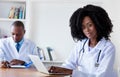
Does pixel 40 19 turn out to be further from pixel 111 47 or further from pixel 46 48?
pixel 111 47

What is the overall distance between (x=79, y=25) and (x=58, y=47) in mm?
2100

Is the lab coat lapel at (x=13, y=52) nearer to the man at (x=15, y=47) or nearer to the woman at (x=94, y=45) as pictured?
the man at (x=15, y=47)

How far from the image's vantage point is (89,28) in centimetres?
198

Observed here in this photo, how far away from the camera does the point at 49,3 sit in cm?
414

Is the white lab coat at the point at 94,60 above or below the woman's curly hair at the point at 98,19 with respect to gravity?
below

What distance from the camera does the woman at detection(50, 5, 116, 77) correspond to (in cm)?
186

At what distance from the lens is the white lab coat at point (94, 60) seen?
184 centimetres

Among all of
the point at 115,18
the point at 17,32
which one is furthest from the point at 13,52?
the point at 115,18

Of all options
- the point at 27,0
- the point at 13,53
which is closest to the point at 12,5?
the point at 27,0

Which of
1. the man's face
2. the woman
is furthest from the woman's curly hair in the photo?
the man's face

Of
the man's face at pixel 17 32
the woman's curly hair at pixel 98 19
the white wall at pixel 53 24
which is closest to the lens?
the woman's curly hair at pixel 98 19

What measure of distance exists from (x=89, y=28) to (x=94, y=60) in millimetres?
259

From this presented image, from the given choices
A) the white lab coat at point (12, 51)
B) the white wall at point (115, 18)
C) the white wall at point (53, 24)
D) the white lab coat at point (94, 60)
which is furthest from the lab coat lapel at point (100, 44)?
the white wall at point (53, 24)

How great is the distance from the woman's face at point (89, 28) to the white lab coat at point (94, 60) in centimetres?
8
